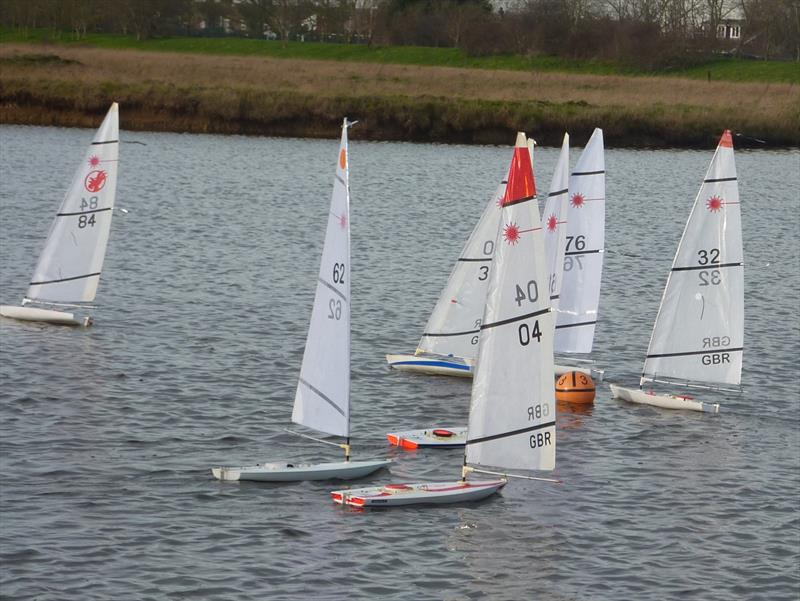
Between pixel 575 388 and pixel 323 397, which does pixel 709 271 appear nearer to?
pixel 575 388

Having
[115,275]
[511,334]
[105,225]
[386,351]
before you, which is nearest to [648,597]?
[511,334]

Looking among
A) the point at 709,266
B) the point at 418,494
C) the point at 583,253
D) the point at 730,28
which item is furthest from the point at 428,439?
the point at 730,28

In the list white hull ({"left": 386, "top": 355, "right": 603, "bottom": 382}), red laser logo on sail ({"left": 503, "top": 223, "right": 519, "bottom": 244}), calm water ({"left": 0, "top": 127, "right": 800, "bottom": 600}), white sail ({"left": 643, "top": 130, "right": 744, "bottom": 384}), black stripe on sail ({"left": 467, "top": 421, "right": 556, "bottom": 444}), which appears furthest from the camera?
white hull ({"left": 386, "top": 355, "right": 603, "bottom": 382})

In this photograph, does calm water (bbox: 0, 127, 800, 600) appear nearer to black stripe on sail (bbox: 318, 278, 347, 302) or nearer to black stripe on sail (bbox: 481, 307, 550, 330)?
black stripe on sail (bbox: 481, 307, 550, 330)

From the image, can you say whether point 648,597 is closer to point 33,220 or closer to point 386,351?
point 386,351

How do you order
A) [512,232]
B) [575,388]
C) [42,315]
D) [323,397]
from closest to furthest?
[512,232]
[323,397]
[575,388]
[42,315]

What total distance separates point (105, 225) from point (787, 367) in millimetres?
17832

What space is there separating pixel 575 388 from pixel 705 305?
11.3 feet

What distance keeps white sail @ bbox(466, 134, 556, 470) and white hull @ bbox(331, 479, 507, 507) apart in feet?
2.10

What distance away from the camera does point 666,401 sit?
30141 mm

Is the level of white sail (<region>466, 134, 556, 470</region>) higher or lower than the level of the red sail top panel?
lower

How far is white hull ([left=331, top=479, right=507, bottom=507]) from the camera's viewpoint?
22.1 meters

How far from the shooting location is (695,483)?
2519 centimetres

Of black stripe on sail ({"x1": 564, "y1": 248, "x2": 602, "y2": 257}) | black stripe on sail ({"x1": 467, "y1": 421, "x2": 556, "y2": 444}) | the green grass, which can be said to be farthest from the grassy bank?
black stripe on sail ({"x1": 467, "y1": 421, "x2": 556, "y2": 444})
